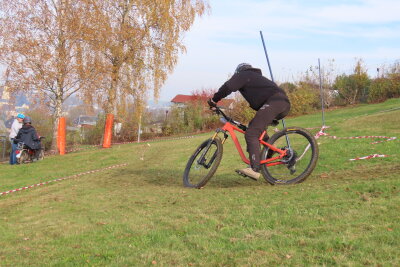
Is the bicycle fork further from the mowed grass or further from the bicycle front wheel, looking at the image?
the mowed grass

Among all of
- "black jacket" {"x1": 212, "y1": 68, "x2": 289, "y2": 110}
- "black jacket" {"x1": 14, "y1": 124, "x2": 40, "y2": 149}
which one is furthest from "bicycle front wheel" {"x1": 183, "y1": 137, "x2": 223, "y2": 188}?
"black jacket" {"x1": 14, "y1": 124, "x2": 40, "y2": 149}

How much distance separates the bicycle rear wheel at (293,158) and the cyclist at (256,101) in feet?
0.73

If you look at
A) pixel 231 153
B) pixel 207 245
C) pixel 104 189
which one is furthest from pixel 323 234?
pixel 231 153

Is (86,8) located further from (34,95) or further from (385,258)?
(385,258)

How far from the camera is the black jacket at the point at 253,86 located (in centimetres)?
628

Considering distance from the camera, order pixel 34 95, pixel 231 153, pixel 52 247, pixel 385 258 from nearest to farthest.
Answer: pixel 385 258 → pixel 52 247 → pixel 231 153 → pixel 34 95

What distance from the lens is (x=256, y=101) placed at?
21.0 ft

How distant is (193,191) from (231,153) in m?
5.49

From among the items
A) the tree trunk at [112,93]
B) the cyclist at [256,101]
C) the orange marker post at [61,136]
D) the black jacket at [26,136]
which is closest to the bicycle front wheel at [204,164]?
the cyclist at [256,101]

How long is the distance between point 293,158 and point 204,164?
150 centimetres

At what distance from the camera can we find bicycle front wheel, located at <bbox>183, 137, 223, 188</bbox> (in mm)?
6660

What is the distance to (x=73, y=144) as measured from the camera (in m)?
28.0

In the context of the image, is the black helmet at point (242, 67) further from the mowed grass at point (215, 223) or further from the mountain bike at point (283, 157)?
the mowed grass at point (215, 223)

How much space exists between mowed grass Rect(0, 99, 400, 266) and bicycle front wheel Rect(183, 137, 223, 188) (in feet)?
0.76
